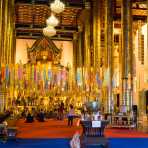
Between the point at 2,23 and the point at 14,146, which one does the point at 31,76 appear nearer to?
the point at 2,23

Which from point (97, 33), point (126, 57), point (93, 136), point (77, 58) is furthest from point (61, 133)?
point (77, 58)

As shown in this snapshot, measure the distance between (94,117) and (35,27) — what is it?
31.9 m

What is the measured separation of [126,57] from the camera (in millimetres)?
22953

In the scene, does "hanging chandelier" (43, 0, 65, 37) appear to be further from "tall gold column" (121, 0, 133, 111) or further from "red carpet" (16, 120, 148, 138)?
"red carpet" (16, 120, 148, 138)

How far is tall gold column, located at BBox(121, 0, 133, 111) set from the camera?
877 inches

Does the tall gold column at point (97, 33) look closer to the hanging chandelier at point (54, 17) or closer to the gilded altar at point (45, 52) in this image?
the hanging chandelier at point (54, 17)

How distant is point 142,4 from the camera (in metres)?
29.2

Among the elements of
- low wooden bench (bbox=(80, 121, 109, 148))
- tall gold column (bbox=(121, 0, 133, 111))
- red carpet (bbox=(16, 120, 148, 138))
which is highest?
tall gold column (bbox=(121, 0, 133, 111))

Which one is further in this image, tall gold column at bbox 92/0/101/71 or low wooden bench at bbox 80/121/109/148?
tall gold column at bbox 92/0/101/71

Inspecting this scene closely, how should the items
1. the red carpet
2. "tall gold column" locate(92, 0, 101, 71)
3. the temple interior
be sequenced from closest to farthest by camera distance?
the red carpet
the temple interior
"tall gold column" locate(92, 0, 101, 71)

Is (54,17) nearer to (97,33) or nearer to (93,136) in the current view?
(97,33)

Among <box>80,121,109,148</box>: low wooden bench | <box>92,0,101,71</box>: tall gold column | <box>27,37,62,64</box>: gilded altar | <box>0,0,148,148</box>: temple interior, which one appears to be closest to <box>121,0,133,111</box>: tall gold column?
<box>0,0,148,148</box>: temple interior

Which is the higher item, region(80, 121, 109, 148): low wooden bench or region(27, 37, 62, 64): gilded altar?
region(27, 37, 62, 64): gilded altar

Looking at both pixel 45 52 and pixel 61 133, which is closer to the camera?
pixel 61 133
